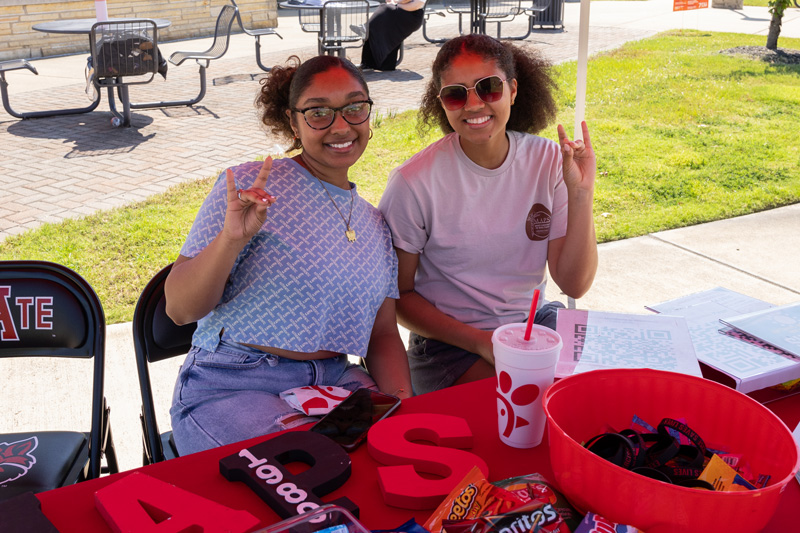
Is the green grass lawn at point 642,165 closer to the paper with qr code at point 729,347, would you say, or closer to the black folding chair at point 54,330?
the paper with qr code at point 729,347

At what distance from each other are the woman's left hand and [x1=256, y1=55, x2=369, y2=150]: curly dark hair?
2.13 ft

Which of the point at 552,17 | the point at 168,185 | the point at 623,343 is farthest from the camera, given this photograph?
the point at 552,17

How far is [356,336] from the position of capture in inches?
85.0

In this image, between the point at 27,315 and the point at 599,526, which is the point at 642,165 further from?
the point at 599,526

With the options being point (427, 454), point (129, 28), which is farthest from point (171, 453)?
point (129, 28)

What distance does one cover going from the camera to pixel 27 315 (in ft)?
7.13

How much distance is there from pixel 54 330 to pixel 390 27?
30.5 feet

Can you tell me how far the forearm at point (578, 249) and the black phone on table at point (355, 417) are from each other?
0.97 meters

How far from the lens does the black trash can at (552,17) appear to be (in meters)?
14.2

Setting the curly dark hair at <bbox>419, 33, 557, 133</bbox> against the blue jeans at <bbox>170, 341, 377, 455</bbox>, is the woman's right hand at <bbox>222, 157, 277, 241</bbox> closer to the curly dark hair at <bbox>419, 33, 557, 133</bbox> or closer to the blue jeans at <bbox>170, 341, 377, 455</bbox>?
the blue jeans at <bbox>170, 341, 377, 455</bbox>

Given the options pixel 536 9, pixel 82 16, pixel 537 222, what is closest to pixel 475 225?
pixel 537 222

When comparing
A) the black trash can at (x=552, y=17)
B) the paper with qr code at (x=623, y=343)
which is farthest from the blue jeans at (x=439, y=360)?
the black trash can at (x=552, y=17)

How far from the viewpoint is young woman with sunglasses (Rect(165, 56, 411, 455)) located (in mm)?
1945

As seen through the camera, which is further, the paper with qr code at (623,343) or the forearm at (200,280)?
the forearm at (200,280)
